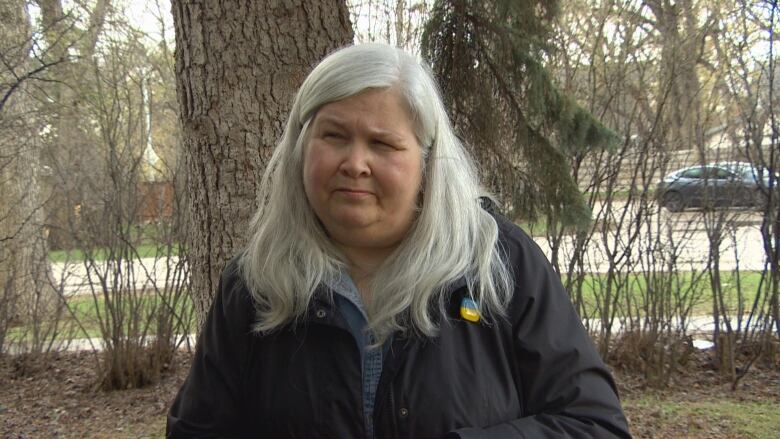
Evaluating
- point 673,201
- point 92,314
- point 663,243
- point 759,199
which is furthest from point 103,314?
point 759,199

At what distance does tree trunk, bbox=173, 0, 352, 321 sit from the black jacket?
4.38 feet

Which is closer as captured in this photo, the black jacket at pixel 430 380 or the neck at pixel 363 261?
the black jacket at pixel 430 380

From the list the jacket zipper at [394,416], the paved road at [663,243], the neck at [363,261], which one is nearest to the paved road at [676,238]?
the paved road at [663,243]

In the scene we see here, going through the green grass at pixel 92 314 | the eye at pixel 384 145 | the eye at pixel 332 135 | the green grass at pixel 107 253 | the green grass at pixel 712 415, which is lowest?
the green grass at pixel 712 415

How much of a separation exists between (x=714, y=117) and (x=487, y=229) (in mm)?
5577

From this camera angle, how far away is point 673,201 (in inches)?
254

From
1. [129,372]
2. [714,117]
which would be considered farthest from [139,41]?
[714,117]

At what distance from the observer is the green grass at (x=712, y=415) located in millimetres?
5262

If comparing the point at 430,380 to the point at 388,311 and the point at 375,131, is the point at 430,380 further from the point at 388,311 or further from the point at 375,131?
the point at 375,131

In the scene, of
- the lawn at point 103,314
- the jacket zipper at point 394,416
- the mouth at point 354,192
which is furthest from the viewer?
the lawn at point 103,314

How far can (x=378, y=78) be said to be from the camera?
1.71 m

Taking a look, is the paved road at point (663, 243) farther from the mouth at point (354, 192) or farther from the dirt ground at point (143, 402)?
the mouth at point (354, 192)

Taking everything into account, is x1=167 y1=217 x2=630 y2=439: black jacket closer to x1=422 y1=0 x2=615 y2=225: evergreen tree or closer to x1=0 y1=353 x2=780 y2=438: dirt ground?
x1=422 y1=0 x2=615 y2=225: evergreen tree

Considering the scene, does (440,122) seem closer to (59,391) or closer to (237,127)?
(237,127)
